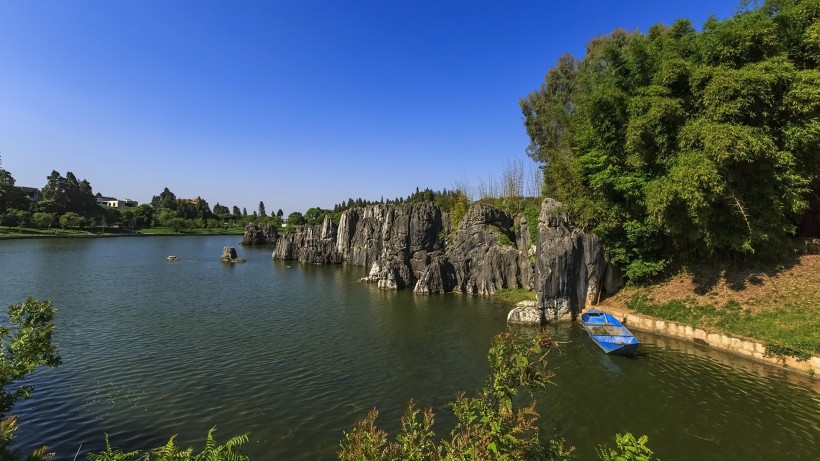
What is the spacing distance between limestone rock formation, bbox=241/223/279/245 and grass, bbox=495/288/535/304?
9715 cm

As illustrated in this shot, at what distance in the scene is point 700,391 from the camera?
18.4 meters

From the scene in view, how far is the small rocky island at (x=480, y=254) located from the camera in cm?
3117

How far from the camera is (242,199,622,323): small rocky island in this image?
1227 inches

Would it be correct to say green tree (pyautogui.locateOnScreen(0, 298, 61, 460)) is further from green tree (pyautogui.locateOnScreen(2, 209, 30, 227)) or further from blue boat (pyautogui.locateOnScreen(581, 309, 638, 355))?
green tree (pyautogui.locateOnScreen(2, 209, 30, 227))

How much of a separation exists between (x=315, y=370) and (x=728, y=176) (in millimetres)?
27192

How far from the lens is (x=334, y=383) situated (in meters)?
19.4

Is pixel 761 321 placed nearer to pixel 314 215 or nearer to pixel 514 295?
pixel 514 295

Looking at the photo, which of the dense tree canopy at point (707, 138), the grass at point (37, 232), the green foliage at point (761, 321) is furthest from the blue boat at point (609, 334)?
the grass at point (37, 232)

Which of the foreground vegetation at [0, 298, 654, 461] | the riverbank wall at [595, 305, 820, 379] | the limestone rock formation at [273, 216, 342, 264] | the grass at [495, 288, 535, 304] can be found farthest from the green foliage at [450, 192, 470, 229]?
the foreground vegetation at [0, 298, 654, 461]

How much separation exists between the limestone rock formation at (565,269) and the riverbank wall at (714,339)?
6.97 ft

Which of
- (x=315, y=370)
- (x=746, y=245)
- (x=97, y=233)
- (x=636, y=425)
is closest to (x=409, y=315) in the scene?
(x=315, y=370)

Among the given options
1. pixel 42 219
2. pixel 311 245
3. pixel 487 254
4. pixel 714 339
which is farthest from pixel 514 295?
pixel 42 219

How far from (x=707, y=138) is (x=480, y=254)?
2480cm

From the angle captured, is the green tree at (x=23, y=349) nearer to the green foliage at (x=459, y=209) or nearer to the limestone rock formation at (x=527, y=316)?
the limestone rock formation at (x=527, y=316)
